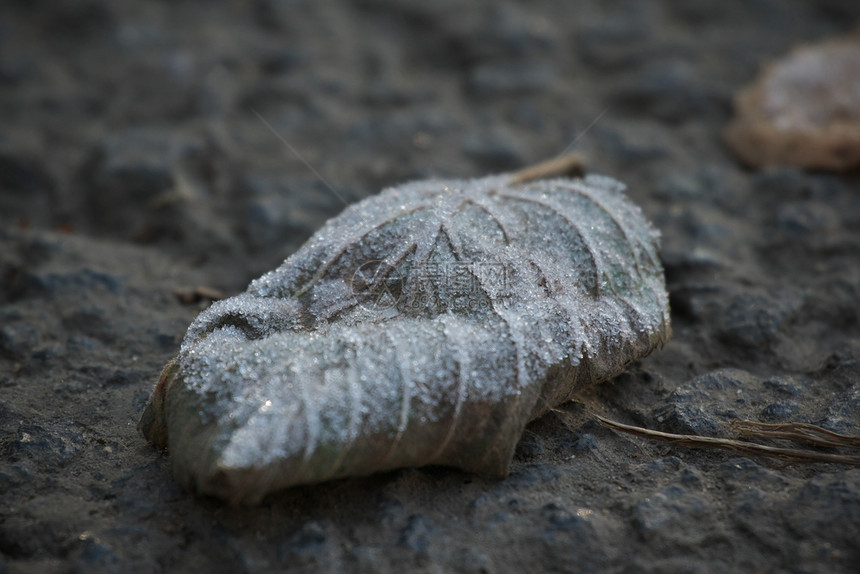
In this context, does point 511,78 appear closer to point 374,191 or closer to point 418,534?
point 374,191

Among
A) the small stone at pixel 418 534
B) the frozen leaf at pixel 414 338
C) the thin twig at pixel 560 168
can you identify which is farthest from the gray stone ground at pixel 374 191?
the thin twig at pixel 560 168

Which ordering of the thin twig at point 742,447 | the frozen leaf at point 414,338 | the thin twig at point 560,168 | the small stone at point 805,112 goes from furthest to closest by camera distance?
the small stone at point 805,112, the thin twig at point 560,168, the thin twig at point 742,447, the frozen leaf at point 414,338

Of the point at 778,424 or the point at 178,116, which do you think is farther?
the point at 178,116

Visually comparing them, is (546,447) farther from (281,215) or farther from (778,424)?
(281,215)

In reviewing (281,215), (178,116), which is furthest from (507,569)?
(178,116)

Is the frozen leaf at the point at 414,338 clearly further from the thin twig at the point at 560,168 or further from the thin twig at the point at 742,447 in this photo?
the thin twig at the point at 560,168
